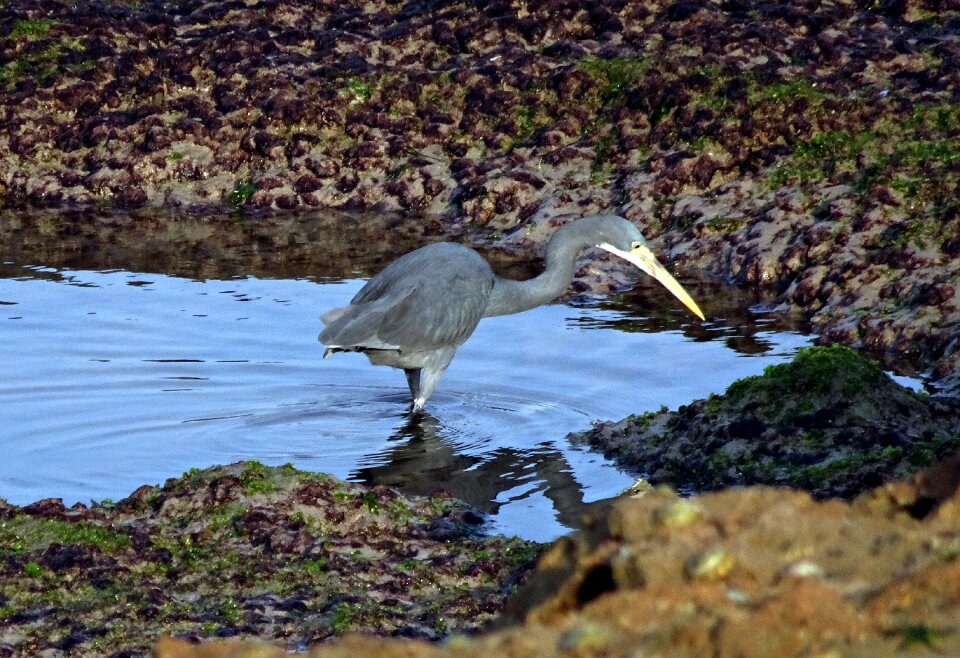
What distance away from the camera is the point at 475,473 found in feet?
31.4

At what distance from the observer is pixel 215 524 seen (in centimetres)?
728

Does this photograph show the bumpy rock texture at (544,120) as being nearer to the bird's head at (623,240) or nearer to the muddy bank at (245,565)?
the bird's head at (623,240)

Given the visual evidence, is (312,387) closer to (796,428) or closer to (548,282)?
(548,282)

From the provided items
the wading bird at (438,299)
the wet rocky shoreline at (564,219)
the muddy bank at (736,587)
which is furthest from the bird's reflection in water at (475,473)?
the muddy bank at (736,587)

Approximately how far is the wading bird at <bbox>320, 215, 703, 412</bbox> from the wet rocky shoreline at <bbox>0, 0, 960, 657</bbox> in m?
1.60

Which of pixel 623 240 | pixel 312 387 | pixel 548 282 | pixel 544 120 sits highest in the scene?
pixel 544 120

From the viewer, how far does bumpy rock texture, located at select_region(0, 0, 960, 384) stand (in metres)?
14.4

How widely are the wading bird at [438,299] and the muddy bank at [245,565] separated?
8.99 feet

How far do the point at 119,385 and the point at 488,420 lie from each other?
9.76 ft

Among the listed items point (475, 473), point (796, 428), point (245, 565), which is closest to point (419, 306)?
point (475, 473)

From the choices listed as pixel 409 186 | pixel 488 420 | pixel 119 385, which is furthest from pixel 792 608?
pixel 409 186

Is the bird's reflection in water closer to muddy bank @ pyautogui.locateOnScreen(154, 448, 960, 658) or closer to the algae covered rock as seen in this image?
the algae covered rock

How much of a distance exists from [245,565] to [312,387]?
4551mm

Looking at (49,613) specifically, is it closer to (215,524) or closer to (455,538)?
(215,524)
